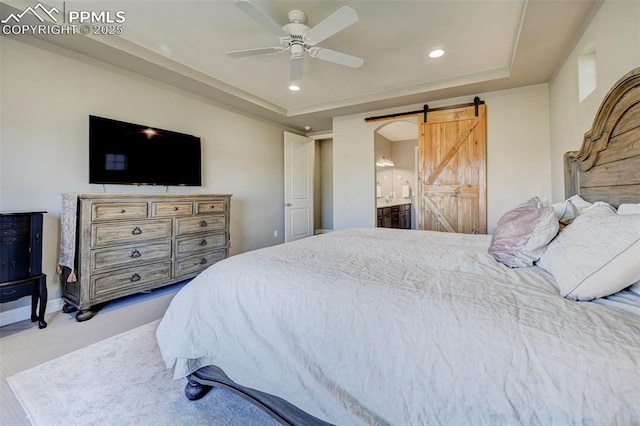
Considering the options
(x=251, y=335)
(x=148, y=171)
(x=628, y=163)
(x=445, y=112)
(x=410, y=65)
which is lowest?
(x=251, y=335)

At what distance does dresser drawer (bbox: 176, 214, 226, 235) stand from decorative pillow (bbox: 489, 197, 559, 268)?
305 centimetres

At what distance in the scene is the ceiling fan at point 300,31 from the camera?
1.89 m

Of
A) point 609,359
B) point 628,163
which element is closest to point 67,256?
point 609,359

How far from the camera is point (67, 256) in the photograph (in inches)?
98.7

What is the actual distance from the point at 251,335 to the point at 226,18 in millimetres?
2546

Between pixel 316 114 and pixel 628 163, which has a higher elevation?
pixel 316 114

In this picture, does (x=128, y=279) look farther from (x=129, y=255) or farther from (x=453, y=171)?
(x=453, y=171)

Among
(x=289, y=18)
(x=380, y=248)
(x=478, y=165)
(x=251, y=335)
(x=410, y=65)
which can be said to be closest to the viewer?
(x=251, y=335)

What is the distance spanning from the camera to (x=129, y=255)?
2.79 metres

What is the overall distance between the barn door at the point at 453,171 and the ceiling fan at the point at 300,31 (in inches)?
82.8

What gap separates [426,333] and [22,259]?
10.2 feet

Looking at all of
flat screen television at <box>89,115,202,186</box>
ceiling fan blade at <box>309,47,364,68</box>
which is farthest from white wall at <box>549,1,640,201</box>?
flat screen television at <box>89,115,202,186</box>

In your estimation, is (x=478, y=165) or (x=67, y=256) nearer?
(x=67, y=256)

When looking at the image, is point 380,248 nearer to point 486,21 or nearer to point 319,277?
point 319,277
